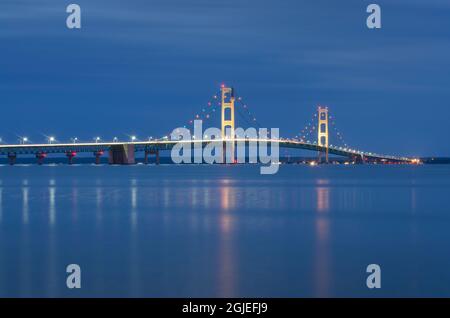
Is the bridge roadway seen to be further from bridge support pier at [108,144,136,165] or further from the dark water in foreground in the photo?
the dark water in foreground

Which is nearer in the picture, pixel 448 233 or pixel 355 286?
pixel 355 286

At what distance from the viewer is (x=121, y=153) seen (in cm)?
7844

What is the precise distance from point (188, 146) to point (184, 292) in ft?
196

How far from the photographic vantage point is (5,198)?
92.5 feet

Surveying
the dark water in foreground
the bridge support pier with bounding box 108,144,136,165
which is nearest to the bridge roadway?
the bridge support pier with bounding box 108,144,136,165

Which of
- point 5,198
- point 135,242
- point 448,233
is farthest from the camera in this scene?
point 5,198

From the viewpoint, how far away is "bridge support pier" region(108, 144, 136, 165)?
76188 mm

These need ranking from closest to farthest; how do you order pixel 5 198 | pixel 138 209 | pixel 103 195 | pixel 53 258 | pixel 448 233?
1. pixel 53 258
2. pixel 448 233
3. pixel 138 209
4. pixel 5 198
5. pixel 103 195

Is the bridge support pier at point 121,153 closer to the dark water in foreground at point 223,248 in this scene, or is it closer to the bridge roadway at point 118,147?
the bridge roadway at point 118,147

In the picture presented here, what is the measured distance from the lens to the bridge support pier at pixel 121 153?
76.2m

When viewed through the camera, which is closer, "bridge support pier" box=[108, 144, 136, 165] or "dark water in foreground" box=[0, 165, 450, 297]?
"dark water in foreground" box=[0, 165, 450, 297]

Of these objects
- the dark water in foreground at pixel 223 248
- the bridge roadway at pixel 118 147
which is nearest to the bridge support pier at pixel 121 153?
the bridge roadway at pixel 118 147
